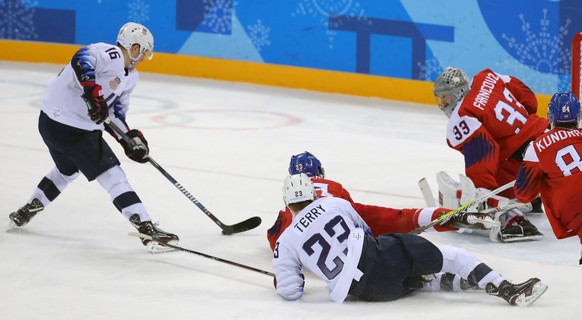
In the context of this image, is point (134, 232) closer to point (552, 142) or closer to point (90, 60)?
point (90, 60)

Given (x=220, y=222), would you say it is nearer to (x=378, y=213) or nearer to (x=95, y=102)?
(x=95, y=102)

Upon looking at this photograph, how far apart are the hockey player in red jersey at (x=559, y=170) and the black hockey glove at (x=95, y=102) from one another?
1.78 meters

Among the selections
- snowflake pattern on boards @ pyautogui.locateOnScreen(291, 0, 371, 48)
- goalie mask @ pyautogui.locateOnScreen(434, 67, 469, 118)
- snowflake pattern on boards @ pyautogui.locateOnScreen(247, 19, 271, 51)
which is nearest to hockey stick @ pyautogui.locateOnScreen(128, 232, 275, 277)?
goalie mask @ pyautogui.locateOnScreen(434, 67, 469, 118)

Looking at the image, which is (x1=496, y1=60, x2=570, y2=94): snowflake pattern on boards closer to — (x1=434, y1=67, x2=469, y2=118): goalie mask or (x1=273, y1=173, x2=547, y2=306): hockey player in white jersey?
(x1=434, y1=67, x2=469, y2=118): goalie mask

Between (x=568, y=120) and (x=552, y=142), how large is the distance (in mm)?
135

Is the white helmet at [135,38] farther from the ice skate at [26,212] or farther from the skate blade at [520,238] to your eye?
the skate blade at [520,238]

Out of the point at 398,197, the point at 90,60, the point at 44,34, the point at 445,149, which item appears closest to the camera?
the point at 90,60

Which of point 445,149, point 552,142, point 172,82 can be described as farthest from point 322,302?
point 172,82

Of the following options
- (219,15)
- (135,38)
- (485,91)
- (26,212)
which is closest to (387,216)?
(485,91)

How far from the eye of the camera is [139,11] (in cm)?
1005

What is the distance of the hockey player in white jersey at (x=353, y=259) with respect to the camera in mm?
3895

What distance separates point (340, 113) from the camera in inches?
340

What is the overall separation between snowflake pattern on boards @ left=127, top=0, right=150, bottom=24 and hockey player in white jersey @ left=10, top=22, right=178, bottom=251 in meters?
5.11

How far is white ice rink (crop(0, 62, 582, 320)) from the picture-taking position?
13.3 ft
